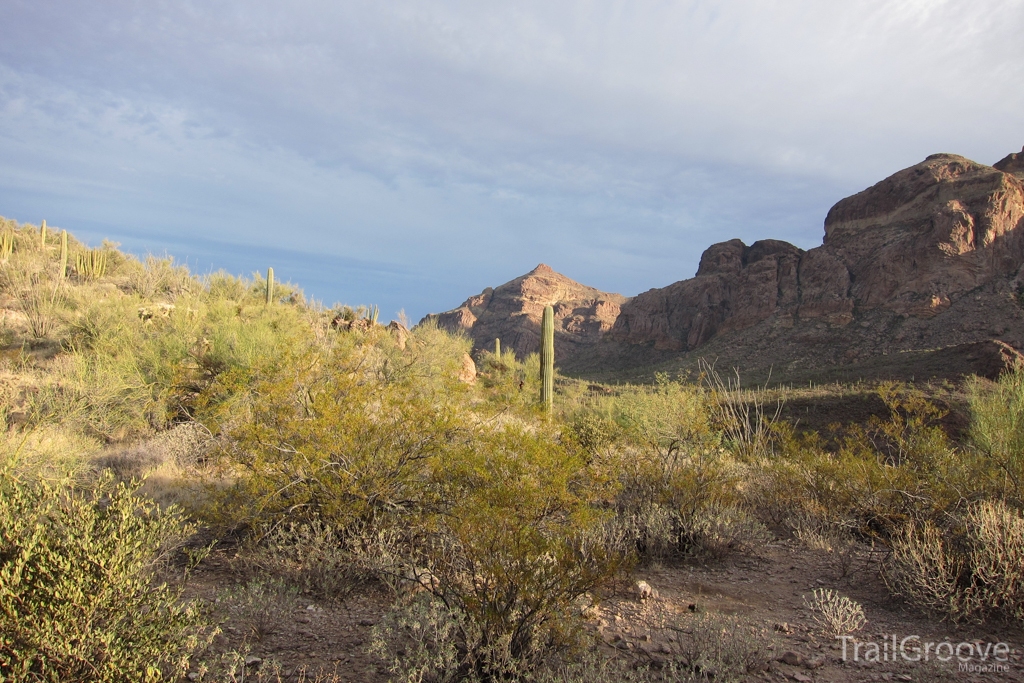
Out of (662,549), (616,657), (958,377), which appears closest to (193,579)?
(616,657)

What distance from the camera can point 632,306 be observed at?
8025 centimetres

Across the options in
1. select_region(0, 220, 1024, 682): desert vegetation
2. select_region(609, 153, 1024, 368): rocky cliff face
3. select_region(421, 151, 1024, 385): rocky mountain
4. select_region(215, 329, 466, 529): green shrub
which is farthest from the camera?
select_region(609, 153, 1024, 368): rocky cliff face

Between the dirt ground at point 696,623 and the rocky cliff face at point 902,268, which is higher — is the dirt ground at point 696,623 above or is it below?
below

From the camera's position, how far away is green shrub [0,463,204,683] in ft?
8.14

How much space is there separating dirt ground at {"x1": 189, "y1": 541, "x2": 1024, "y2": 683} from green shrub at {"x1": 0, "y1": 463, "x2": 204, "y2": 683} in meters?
0.45

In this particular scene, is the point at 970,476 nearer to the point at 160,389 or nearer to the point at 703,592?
the point at 703,592

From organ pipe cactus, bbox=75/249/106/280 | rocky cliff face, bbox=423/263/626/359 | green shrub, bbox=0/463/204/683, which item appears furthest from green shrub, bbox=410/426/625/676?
rocky cliff face, bbox=423/263/626/359

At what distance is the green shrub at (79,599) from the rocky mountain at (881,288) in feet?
105

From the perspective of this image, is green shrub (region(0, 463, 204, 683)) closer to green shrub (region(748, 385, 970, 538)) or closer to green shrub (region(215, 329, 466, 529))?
green shrub (region(215, 329, 466, 529))

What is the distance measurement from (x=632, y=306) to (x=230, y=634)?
260 feet

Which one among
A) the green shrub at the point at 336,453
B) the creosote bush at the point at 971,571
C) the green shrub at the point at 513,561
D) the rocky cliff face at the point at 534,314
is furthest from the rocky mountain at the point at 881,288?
the green shrub at the point at 336,453

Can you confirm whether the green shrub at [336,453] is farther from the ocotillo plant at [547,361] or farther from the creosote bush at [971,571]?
the ocotillo plant at [547,361]

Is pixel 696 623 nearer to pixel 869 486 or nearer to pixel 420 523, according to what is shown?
pixel 420 523

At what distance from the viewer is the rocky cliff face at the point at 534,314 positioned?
303 feet
